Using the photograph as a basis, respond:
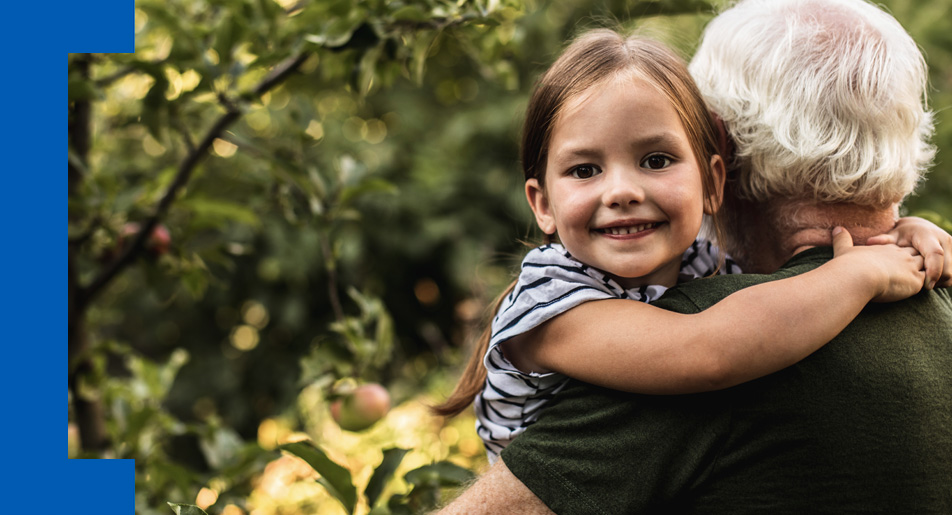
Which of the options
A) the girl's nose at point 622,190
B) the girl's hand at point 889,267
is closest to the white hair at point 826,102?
the girl's hand at point 889,267

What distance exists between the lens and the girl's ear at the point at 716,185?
1.09 meters

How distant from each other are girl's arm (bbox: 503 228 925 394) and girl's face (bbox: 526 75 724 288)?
0.31ft

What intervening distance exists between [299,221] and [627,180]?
830mm

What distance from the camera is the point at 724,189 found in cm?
118

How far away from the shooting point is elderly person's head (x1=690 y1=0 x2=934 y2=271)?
3.39ft

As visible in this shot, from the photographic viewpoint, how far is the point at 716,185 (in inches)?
43.4

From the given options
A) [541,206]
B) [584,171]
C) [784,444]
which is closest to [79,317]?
[541,206]

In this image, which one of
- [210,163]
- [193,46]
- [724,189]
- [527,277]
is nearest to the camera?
[527,277]

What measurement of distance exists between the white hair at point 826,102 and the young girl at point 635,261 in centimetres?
7

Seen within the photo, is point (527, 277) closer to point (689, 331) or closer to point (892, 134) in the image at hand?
point (689, 331)

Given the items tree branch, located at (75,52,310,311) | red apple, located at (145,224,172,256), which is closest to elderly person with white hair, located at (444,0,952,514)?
tree branch, located at (75,52,310,311)

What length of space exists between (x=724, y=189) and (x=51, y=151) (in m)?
1.06

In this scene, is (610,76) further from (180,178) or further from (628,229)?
(180,178)

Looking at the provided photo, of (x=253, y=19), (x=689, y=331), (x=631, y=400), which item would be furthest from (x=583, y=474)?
(x=253, y=19)
